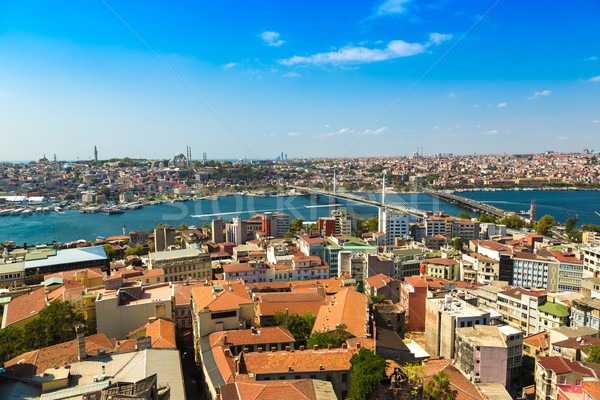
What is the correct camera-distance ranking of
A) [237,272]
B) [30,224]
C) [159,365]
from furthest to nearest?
1. [30,224]
2. [237,272]
3. [159,365]

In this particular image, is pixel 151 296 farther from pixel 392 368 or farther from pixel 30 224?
pixel 30 224

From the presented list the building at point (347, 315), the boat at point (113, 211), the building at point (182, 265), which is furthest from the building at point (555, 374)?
the boat at point (113, 211)

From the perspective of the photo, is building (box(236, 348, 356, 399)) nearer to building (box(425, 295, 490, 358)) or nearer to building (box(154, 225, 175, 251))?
building (box(425, 295, 490, 358))

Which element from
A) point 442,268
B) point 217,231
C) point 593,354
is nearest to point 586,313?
point 593,354

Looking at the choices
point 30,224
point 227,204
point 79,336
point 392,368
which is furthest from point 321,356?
point 227,204

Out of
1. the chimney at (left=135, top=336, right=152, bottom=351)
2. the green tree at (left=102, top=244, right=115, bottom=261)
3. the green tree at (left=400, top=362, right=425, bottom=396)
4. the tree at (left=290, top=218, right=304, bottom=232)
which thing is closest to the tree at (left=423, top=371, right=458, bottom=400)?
the green tree at (left=400, top=362, right=425, bottom=396)

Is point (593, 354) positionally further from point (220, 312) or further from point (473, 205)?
point (473, 205)
